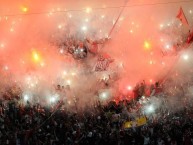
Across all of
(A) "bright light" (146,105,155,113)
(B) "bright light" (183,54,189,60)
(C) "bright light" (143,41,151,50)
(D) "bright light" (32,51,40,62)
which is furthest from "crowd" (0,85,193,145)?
(C) "bright light" (143,41,151,50)

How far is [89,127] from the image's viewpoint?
1107 cm

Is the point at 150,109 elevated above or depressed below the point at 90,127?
above

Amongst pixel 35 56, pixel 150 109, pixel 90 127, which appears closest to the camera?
pixel 90 127

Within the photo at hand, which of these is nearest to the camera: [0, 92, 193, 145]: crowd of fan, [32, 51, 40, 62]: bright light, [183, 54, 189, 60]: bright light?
[0, 92, 193, 145]: crowd of fan

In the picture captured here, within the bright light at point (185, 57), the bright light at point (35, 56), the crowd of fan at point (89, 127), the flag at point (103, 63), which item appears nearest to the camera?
the crowd of fan at point (89, 127)

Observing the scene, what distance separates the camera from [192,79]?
42.9 ft

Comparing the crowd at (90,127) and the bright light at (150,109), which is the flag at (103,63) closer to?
the crowd at (90,127)

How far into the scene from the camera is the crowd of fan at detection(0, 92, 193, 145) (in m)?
10.5

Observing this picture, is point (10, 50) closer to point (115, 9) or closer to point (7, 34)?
point (7, 34)

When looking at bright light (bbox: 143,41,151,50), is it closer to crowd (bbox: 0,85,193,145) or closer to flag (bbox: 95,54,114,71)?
flag (bbox: 95,54,114,71)

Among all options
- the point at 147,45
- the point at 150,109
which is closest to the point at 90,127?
the point at 150,109

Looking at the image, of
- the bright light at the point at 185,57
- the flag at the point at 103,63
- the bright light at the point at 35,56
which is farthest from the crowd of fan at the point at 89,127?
the bright light at the point at 35,56

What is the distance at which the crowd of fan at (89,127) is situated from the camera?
414 inches

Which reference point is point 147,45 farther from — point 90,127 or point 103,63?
point 90,127
